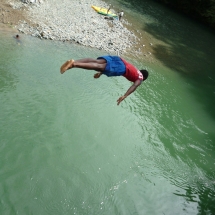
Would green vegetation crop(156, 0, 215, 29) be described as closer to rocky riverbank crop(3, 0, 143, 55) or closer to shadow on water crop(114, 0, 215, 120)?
shadow on water crop(114, 0, 215, 120)

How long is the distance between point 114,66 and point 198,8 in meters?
27.4

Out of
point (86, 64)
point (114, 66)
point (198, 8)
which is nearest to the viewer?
point (86, 64)

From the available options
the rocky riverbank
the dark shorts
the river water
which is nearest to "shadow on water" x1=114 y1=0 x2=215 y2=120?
the river water

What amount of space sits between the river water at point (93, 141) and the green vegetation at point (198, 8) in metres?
17.4

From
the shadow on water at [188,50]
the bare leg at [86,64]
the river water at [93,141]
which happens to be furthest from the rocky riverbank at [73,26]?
the bare leg at [86,64]

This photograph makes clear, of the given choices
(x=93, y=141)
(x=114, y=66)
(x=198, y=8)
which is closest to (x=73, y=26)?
(x=93, y=141)

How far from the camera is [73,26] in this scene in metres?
15.3

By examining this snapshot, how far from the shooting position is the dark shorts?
213 inches

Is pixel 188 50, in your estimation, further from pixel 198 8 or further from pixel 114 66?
pixel 114 66

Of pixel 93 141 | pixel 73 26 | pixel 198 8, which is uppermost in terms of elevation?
pixel 198 8

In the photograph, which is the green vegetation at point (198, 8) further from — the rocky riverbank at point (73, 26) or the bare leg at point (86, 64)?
the bare leg at point (86, 64)

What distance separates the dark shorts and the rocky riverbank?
345 inches

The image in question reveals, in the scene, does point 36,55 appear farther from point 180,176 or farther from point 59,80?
point 180,176

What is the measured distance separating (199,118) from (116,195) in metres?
6.70
